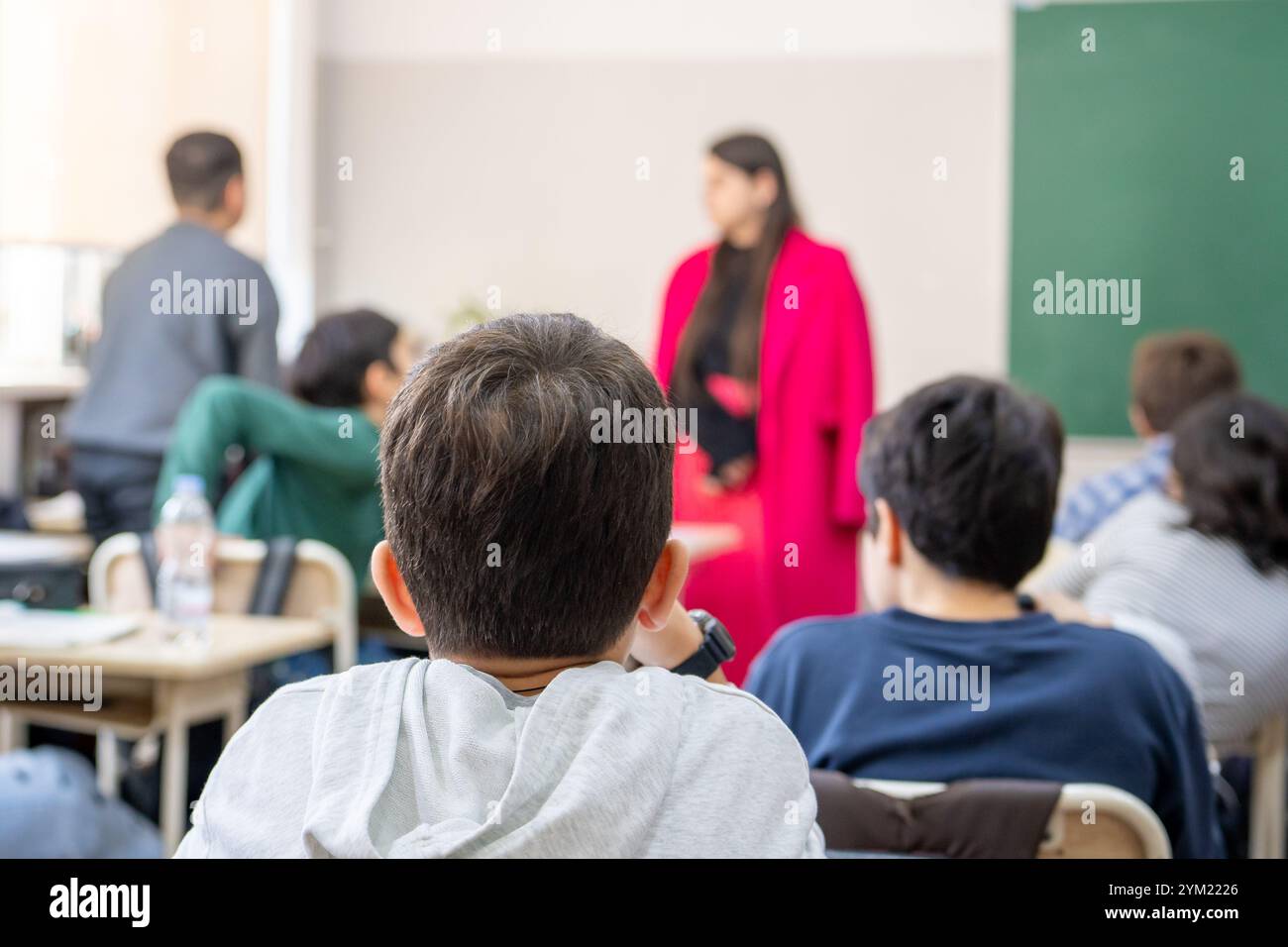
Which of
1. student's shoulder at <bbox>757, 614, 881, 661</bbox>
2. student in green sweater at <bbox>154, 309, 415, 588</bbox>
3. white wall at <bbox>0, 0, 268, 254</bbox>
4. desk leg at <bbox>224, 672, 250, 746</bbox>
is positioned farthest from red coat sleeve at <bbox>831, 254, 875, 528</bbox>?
white wall at <bbox>0, 0, 268, 254</bbox>

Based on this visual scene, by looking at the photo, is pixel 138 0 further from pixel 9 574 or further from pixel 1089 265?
pixel 1089 265

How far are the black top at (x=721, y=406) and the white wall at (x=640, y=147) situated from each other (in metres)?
1.33

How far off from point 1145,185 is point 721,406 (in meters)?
1.95

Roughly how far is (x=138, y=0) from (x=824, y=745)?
4090 millimetres

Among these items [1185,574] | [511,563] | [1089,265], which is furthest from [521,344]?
[1089,265]

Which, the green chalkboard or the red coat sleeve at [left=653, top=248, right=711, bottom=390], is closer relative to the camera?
the red coat sleeve at [left=653, top=248, right=711, bottom=390]

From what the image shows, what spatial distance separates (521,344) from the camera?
2.31 ft

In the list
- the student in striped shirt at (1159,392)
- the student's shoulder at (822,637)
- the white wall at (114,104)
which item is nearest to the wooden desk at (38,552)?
the white wall at (114,104)

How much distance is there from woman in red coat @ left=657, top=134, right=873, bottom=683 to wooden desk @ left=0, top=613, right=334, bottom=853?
1.01m

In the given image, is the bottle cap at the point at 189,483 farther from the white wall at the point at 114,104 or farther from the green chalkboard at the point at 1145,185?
the green chalkboard at the point at 1145,185

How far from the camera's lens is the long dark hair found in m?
3.19

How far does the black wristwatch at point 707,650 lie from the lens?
2.64 ft

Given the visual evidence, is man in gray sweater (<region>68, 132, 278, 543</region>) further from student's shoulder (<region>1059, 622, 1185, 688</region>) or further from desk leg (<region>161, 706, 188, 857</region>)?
student's shoulder (<region>1059, 622, 1185, 688</region>)

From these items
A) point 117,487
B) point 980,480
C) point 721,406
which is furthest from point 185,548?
point 980,480
